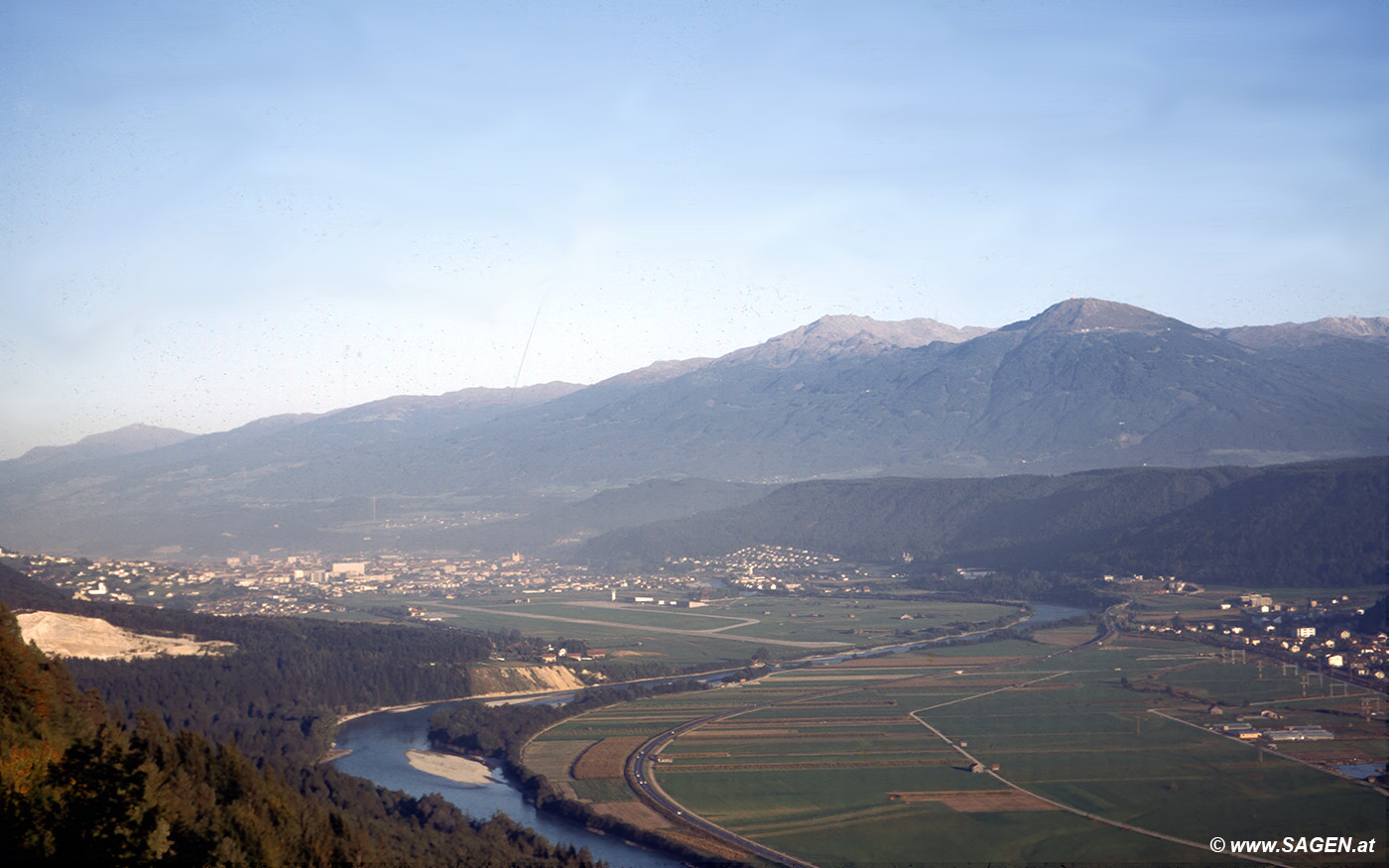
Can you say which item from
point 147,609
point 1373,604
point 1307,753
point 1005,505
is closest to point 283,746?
point 147,609

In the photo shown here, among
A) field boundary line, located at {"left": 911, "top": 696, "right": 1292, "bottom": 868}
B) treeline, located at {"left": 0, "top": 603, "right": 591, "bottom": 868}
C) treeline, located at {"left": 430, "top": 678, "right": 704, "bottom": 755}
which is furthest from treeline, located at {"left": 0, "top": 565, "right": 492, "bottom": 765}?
field boundary line, located at {"left": 911, "top": 696, "right": 1292, "bottom": 868}

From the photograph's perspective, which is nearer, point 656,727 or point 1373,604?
point 656,727

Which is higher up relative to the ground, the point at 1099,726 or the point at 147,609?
the point at 147,609

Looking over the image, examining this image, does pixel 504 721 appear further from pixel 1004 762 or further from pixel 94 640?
pixel 94 640

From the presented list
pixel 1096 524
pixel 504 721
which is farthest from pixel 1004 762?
pixel 1096 524

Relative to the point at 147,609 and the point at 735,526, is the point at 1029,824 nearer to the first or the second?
the point at 147,609

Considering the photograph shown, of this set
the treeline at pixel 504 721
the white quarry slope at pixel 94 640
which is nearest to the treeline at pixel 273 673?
the white quarry slope at pixel 94 640

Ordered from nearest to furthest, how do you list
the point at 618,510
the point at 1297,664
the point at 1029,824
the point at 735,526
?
1. the point at 1029,824
2. the point at 1297,664
3. the point at 735,526
4. the point at 618,510
